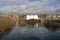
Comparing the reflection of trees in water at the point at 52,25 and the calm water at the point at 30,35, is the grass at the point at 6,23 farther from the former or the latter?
the reflection of trees in water at the point at 52,25

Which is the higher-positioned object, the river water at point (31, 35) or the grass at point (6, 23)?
the grass at point (6, 23)

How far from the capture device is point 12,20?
6.23 meters

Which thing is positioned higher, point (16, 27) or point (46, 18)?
point (46, 18)

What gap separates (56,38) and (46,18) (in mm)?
1814

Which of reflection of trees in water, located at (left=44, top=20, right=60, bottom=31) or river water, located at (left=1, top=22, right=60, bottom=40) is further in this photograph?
reflection of trees in water, located at (left=44, top=20, right=60, bottom=31)

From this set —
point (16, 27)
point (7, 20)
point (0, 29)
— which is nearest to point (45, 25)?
point (16, 27)

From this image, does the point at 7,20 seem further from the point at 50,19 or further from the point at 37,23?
the point at 50,19

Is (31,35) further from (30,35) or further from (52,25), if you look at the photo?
(52,25)

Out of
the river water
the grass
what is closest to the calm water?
the river water

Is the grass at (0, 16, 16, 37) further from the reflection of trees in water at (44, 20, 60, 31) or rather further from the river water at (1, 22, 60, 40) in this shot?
the reflection of trees in water at (44, 20, 60, 31)

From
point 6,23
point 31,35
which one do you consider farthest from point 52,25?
point 6,23

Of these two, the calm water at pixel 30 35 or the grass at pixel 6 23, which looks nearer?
the calm water at pixel 30 35

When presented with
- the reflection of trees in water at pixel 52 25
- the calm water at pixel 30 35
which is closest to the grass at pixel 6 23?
the calm water at pixel 30 35

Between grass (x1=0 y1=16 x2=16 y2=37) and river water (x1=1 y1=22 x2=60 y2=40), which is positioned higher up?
grass (x1=0 y1=16 x2=16 y2=37)
